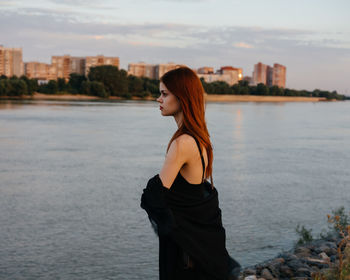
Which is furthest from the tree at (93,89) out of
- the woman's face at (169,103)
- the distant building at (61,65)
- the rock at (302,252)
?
the woman's face at (169,103)

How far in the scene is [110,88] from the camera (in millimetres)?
117938

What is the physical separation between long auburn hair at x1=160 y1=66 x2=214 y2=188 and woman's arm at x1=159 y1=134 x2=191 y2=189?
0.04 meters

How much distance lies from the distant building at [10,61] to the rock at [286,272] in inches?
6320

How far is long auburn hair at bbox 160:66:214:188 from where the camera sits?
7.50 feet

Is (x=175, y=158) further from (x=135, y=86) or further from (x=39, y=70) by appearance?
(x=39, y=70)

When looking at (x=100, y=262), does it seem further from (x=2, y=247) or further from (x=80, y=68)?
(x=80, y=68)

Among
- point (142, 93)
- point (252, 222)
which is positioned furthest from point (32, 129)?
point (142, 93)

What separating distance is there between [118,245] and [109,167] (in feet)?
24.6

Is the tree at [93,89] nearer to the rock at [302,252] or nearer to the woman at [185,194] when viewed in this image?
the rock at [302,252]

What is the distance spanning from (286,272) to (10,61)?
167 m

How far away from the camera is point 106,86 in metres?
116

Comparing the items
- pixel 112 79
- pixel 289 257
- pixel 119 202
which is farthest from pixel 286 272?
pixel 112 79

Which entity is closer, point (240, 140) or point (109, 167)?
point (109, 167)

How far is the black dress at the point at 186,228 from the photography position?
228 centimetres
